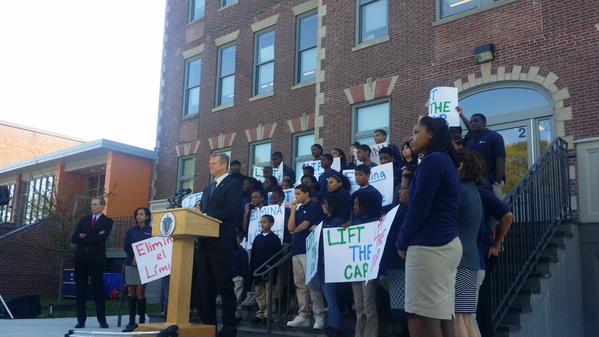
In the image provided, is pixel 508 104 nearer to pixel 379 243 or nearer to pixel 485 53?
pixel 485 53

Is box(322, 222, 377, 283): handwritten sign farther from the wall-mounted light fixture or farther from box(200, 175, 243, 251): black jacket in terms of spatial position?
the wall-mounted light fixture

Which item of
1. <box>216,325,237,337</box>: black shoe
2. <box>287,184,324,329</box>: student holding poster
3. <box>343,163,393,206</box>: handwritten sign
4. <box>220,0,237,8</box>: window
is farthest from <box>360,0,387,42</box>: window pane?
<box>216,325,237,337</box>: black shoe

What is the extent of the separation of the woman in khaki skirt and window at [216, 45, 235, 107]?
32.4 feet

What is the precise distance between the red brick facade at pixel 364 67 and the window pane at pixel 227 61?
28 cm

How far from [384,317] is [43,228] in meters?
15.6

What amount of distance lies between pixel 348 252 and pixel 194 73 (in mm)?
15197

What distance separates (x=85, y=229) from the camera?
10.0m

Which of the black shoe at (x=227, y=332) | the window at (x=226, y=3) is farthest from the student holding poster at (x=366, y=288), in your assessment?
the window at (x=226, y=3)

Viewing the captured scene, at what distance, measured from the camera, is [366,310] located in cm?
696

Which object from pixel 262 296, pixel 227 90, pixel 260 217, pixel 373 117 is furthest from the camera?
pixel 227 90

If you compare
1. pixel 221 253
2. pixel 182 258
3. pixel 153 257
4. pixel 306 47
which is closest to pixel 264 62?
pixel 306 47

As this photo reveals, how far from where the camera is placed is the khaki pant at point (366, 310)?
6887 millimetres

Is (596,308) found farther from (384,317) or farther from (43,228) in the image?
(43,228)

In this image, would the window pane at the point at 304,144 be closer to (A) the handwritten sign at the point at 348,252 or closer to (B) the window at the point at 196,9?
(B) the window at the point at 196,9
